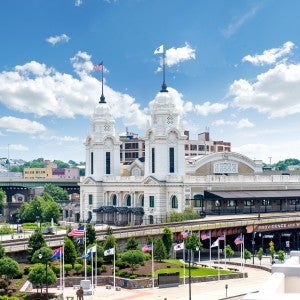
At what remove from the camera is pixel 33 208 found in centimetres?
14075

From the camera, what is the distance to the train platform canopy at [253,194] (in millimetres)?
113438

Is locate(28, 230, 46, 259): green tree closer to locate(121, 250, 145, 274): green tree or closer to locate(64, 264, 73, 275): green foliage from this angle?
locate(64, 264, 73, 275): green foliage

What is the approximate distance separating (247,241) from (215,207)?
1684 centimetres

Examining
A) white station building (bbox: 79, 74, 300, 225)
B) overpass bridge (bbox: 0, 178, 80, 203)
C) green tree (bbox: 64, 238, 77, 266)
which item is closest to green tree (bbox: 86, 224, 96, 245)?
green tree (bbox: 64, 238, 77, 266)

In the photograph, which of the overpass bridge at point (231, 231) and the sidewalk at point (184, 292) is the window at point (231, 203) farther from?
the sidewalk at point (184, 292)

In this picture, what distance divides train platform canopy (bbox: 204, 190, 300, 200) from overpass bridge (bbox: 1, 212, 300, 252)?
12907mm

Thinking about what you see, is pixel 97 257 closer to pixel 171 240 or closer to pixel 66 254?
pixel 66 254

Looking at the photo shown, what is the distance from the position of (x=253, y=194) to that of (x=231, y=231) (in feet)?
87.8

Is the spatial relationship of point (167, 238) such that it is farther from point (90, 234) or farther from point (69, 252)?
point (69, 252)

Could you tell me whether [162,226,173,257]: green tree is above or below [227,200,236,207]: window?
below

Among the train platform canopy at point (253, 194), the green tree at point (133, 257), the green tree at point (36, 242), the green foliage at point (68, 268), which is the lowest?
the green foliage at point (68, 268)

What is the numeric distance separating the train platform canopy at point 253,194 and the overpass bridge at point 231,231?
1291cm

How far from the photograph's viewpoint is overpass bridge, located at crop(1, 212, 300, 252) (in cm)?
8121

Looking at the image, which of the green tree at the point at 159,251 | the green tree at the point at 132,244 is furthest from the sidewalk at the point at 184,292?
the green tree at the point at 132,244
